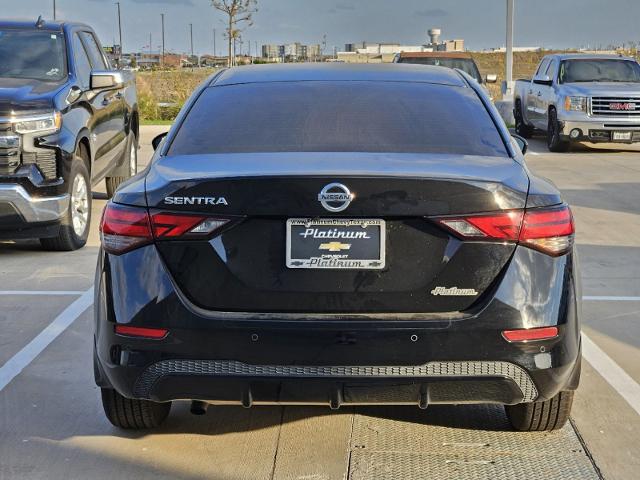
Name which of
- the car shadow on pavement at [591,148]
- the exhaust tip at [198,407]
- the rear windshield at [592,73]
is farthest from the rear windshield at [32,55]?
the rear windshield at [592,73]

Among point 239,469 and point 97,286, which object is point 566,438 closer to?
point 239,469

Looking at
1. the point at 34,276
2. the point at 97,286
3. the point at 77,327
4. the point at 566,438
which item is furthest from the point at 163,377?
the point at 34,276

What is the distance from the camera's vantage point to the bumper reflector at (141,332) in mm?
3934

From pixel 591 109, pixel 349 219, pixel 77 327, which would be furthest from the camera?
pixel 591 109

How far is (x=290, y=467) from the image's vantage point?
14.2ft

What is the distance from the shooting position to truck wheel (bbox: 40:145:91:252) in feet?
29.3

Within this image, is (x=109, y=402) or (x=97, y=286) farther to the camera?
(x=109, y=402)

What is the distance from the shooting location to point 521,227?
390 cm

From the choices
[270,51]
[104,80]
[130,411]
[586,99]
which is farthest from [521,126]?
[270,51]

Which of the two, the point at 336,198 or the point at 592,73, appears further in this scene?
the point at 592,73

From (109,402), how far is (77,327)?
2147 mm

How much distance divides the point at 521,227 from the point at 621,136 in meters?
15.0

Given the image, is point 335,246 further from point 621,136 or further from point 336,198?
point 621,136

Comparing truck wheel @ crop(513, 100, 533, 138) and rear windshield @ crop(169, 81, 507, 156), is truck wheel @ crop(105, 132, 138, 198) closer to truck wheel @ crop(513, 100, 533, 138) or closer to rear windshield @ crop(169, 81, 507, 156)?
rear windshield @ crop(169, 81, 507, 156)
